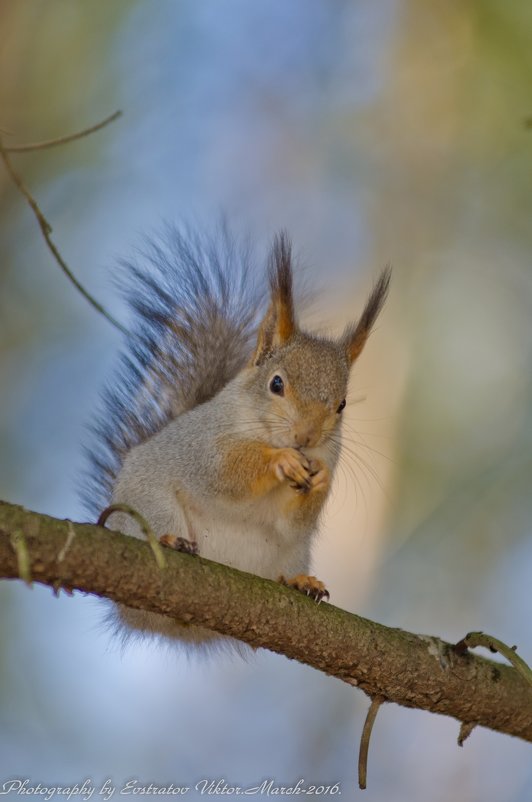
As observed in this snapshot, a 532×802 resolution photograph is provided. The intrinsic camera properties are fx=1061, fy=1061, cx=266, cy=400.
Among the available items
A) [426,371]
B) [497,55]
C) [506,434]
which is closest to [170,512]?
[426,371]

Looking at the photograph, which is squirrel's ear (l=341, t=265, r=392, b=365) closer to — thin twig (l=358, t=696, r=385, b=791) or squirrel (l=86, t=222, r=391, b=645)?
squirrel (l=86, t=222, r=391, b=645)

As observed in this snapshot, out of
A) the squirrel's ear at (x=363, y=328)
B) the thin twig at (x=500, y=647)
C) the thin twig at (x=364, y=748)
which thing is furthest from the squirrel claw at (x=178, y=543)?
the squirrel's ear at (x=363, y=328)

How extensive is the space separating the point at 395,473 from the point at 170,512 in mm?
2134

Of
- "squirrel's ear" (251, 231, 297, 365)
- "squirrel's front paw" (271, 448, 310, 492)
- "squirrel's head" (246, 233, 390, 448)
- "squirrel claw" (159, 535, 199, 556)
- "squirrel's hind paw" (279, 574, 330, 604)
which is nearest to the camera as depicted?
"squirrel claw" (159, 535, 199, 556)

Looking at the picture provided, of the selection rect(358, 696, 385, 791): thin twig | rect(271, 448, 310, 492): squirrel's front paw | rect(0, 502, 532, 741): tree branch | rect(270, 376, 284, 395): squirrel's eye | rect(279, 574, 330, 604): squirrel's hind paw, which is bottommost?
rect(358, 696, 385, 791): thin twig

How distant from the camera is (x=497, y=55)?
5.24m

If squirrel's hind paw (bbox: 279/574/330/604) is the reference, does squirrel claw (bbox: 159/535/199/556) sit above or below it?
below

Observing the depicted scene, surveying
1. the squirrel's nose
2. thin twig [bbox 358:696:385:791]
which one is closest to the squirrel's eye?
the squirrel's nose

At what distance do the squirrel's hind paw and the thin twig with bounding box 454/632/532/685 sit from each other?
0.44m

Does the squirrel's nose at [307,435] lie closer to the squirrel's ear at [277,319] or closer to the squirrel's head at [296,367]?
the squirrel's head at [296,367]

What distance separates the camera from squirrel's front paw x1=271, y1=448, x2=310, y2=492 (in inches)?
104

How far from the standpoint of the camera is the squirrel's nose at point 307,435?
8.84 ft

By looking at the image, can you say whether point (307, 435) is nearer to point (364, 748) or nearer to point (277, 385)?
point (277, 385)

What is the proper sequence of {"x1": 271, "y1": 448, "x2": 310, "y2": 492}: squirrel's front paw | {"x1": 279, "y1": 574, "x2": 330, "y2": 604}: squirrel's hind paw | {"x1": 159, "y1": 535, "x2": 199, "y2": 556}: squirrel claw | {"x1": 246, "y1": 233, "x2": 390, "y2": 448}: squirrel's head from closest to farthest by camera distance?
1. {"x1": 159, "y1": 535, "x2": 199, "y2": 556}: squirrel claw
2. {"x1": 279, "y1": 574, "x2": 330, "y2": 604}: squirrel's hind paw
3. {"x1": 271, "y1": 448, "x2": 310, "y2": 492}: squirrel's front paw
4. {"x1": 246, "y1": 233, "x2": 390, "y2": 448}: squirrel's head
